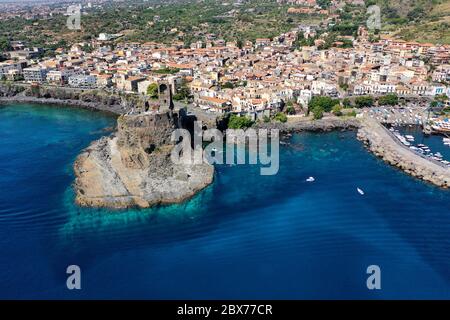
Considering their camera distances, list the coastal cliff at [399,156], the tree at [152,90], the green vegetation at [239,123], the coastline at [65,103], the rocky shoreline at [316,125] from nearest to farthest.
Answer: the coastal cliff at [399,156] < the green vegetation at [239,123] < the rocky shoreline at [316,125] < the tree at [152,90] < the coastline at [65,103]

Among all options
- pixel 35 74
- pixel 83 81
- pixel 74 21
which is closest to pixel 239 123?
pixel 83 81

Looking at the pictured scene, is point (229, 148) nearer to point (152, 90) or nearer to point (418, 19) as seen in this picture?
point (152, 90)

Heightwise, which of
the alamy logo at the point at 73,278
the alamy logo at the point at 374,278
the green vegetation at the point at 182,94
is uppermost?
the green vegetation at the point at 182,94

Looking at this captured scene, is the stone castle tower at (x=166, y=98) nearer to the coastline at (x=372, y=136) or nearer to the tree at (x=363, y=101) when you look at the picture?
the coastline at (x=372, y=136)

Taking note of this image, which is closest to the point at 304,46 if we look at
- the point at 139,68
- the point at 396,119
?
the point at 139,68

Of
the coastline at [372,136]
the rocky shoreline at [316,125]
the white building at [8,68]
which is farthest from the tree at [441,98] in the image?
the white building at [8,68]

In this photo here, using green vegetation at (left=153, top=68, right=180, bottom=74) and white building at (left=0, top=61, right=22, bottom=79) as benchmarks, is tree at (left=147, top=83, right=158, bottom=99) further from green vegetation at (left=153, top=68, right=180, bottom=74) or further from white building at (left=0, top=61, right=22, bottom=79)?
white building at (left=0, top=61, right=22, bottom=79)
